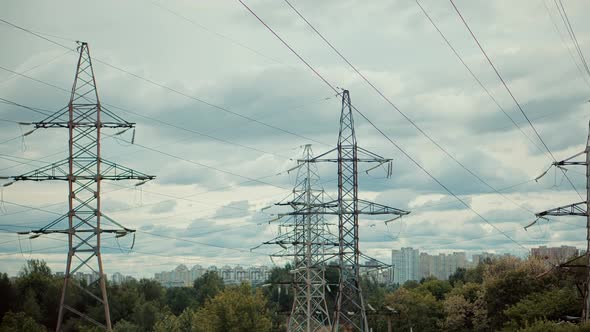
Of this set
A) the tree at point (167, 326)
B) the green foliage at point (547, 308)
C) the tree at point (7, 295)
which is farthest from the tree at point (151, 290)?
the green foliage at point (547, 308)

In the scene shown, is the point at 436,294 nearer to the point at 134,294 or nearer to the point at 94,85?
the point at 134,294

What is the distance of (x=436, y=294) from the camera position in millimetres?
129750

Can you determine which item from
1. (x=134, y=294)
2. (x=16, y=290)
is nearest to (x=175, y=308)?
(x=134, y=294)

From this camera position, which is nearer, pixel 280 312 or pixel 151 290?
pixel 280 312

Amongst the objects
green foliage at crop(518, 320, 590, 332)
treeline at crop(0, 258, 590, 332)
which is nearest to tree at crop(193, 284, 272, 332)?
treeline at crop(0, 258, 590, 332)

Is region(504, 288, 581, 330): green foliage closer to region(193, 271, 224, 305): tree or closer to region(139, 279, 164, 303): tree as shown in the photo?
region(139, 279, 164, 303): tree

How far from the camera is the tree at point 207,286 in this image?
132 metres

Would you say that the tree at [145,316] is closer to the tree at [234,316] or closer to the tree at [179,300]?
the tree at [234,316]

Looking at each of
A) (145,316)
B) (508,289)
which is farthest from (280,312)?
(508,289)

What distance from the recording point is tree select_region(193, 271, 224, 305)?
132 metres

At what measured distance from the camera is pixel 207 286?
13775 cm

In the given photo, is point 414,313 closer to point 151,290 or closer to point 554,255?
point 151,290

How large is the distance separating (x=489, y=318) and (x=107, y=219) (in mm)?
54354

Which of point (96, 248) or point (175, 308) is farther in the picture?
point (175, 308)
